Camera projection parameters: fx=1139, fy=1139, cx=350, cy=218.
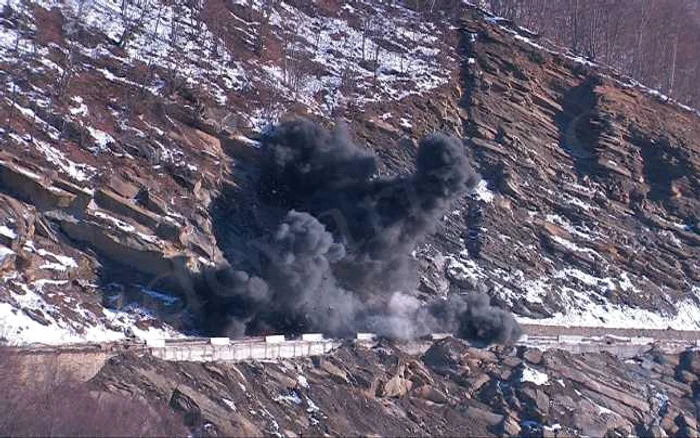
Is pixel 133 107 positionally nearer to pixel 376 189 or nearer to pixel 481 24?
pixel 376 189

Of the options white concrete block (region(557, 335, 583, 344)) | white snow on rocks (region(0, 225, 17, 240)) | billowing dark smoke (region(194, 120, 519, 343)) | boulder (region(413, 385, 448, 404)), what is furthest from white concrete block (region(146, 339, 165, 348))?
white concrete block (region(557, 335, 583, 344))

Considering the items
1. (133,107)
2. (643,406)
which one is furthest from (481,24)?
(643,406)

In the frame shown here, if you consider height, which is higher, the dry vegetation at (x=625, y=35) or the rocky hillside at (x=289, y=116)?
the dry vegetation at (x=625, y=35)

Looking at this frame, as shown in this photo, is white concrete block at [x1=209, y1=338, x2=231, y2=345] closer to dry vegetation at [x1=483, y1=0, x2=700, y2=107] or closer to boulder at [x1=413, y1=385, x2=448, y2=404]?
boulder at [x1=413, y1=385, x2=448, y2=404]

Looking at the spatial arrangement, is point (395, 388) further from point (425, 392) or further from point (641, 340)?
point (641, 340)

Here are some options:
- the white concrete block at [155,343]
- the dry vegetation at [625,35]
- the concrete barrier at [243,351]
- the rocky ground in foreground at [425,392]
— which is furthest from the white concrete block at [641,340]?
the dry vegetation at [625,35]

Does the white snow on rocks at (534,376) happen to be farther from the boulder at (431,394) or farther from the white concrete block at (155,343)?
the white concrete block at (155,343)
